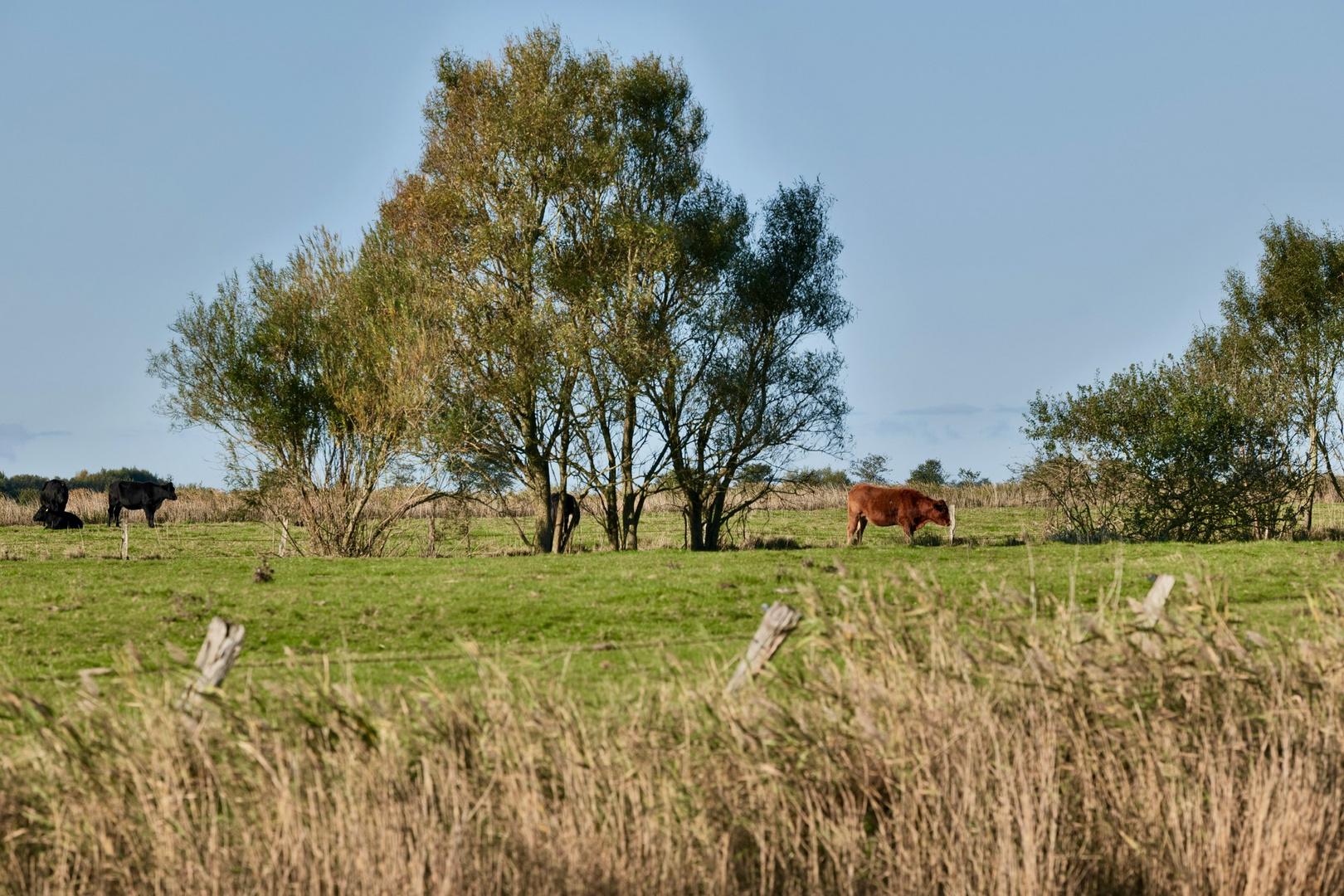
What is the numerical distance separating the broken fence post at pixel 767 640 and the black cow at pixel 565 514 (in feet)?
69.0

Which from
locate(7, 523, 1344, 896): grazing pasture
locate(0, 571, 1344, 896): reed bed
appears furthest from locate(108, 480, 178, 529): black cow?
locate(0, 571, 1344, 896): reed bed

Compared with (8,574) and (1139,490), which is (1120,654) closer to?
(8,574)

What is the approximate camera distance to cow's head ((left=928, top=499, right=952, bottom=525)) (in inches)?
1179

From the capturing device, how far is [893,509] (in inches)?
1177

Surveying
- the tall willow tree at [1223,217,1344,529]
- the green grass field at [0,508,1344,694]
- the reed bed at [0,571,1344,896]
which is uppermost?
the tall willow tree at [1223,217,1344,529]

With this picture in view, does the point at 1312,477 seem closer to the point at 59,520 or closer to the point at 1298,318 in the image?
the point at 1298,318

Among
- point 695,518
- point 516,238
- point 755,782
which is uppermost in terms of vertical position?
point 516,238

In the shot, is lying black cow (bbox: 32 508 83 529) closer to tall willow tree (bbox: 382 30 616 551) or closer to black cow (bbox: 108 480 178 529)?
black cow (bbox: 108 480 178 529)

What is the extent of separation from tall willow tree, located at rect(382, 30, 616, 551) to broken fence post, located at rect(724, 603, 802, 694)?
1877cm

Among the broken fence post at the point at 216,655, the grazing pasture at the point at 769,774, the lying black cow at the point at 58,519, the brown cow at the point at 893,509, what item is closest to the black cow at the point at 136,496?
the lying black cow at the point at 58,519

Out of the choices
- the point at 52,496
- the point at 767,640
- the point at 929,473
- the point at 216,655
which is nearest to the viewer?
the point at 216,655

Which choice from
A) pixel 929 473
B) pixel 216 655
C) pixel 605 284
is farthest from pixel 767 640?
pixel 929 473

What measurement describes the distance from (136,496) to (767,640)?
37882mm

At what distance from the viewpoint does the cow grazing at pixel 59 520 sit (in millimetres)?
37812
